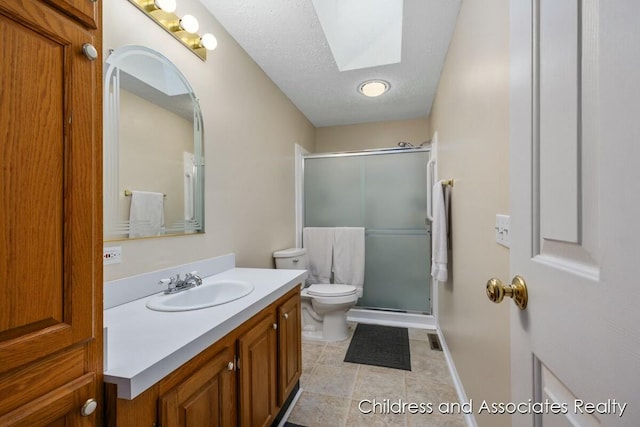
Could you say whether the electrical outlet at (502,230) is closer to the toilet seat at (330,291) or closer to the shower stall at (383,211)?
the toilet seat at (330,291)

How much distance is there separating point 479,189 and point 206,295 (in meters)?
1.41

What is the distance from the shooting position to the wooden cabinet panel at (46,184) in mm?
461

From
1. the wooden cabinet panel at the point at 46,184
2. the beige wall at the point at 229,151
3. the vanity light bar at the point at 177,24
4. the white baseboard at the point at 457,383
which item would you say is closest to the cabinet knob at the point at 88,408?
the wooden cabinet panel at the point at 46,184

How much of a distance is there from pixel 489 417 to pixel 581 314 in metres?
1.08

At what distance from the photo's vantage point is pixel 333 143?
11.8 feet

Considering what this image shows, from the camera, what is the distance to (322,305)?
2.35m

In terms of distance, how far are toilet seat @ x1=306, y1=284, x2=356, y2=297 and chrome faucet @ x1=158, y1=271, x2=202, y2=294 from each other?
128 cm

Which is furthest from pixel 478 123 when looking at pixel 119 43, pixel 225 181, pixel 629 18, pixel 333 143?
pixel 333 143

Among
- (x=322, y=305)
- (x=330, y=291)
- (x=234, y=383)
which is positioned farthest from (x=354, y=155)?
(x=234, y=383)

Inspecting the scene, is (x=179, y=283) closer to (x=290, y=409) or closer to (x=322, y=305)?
(x=290, y=409)

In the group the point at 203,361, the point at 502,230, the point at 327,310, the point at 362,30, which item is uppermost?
the point at 362,30

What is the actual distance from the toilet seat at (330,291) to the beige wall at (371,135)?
184 centimetres

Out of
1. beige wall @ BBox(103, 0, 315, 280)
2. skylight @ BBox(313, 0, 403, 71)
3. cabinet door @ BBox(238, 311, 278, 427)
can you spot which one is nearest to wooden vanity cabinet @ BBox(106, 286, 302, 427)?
cabinet door @ BBox(238, 311, 278, 427)

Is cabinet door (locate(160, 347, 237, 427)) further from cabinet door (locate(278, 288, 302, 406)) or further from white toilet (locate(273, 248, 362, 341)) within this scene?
white toilet (locate(273, 248, 362, 341))
